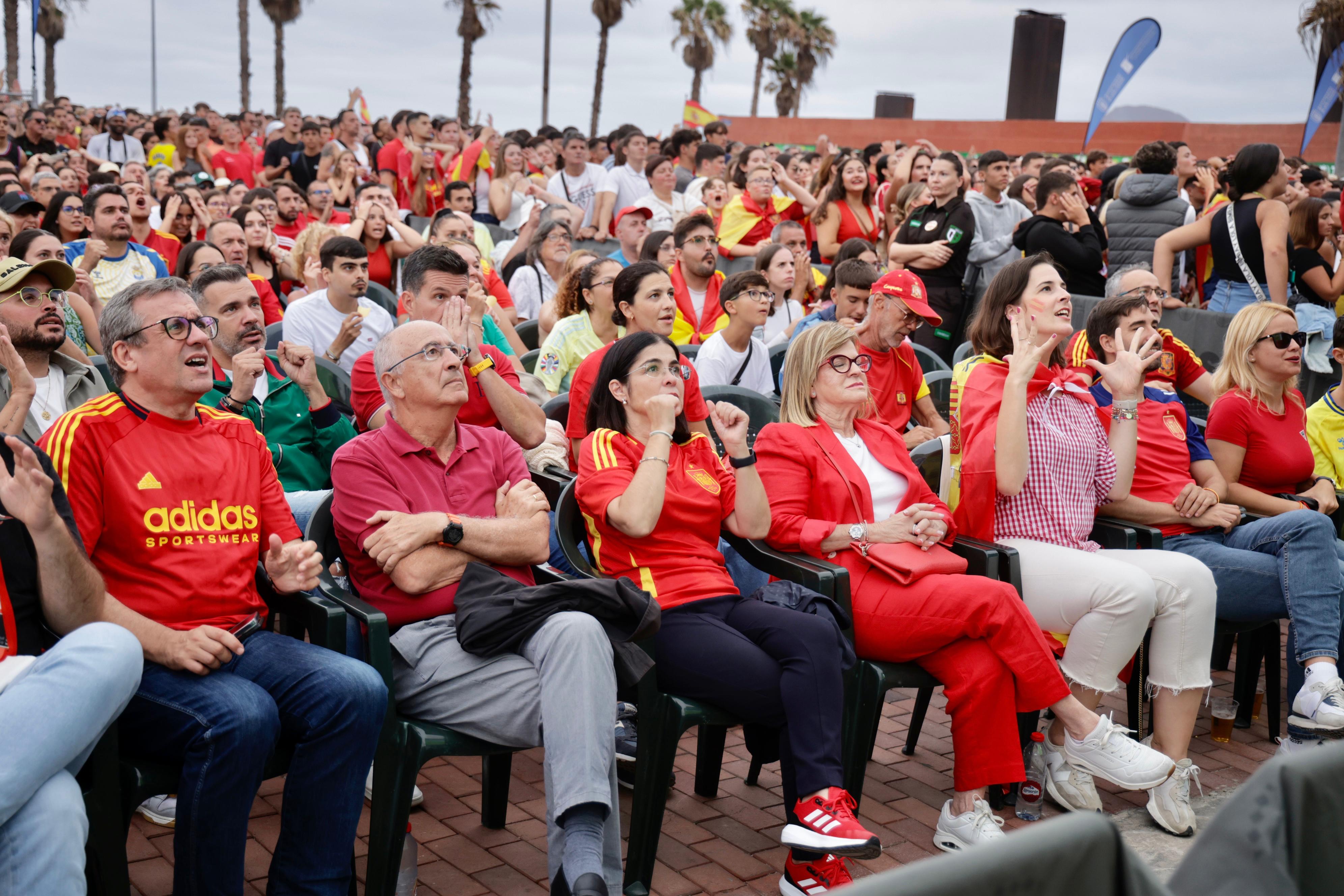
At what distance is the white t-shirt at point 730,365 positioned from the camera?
5.20m

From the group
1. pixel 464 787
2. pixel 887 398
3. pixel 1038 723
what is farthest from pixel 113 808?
pixel 887 398

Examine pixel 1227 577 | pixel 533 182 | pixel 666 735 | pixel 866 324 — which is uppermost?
pixel 533 182

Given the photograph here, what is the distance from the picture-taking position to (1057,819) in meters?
0.99

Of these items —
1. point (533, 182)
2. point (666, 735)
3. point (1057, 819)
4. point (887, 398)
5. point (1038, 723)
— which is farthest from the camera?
point (533, 182)

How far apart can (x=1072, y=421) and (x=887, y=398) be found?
3.57 ft

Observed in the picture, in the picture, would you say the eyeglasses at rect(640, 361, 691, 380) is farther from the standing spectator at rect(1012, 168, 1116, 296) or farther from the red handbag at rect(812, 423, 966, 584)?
the standing spectator at rect(1012, 168, 1116, 296)

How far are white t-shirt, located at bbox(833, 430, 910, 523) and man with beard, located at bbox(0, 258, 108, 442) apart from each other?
98.5 inches

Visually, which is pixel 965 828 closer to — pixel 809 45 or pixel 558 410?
pixel 558 410

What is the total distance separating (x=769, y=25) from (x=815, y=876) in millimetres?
47187

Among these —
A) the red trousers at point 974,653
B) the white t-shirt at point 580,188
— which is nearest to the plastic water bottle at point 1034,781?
the red trousers at point 974,653

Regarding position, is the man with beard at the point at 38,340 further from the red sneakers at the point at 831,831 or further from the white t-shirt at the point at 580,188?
the white t-shirt at the point at 580,188

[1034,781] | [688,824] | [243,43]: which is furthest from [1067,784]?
[243,43]

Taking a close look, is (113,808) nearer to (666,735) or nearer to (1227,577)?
(666,735)

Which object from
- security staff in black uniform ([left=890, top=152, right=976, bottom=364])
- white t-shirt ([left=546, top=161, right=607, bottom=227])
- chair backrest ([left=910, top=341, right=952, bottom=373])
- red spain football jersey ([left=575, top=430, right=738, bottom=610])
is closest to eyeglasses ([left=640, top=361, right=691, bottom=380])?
red spain football jersey ([left=575, top=430, right=738, bottom=610])
